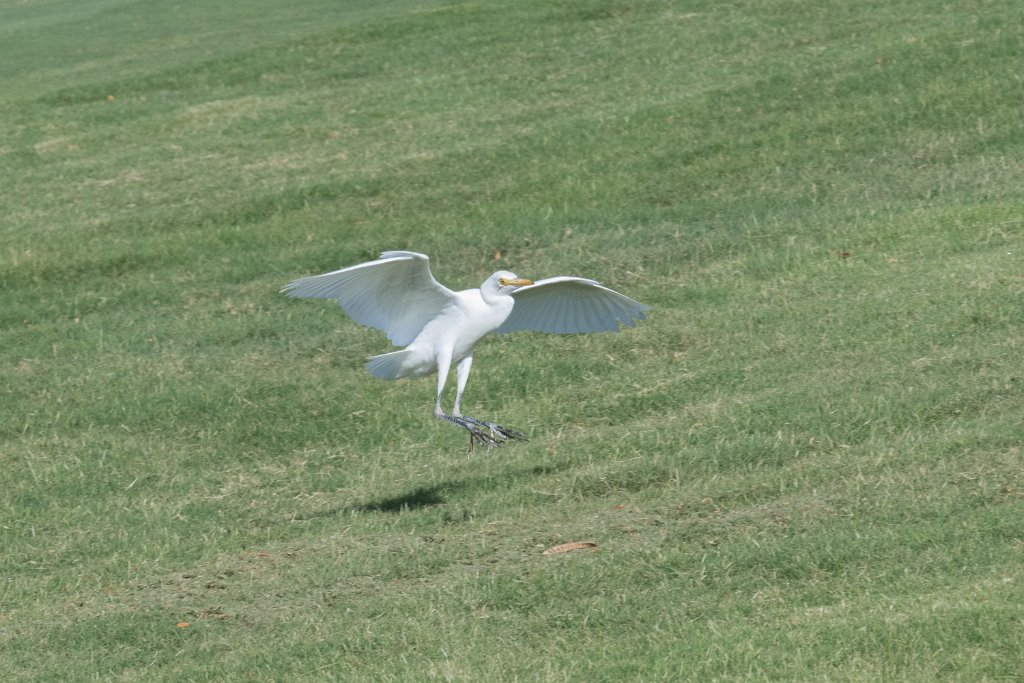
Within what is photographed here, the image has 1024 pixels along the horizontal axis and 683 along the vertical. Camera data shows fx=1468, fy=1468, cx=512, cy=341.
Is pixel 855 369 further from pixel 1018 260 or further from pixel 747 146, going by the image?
pixel 747 146

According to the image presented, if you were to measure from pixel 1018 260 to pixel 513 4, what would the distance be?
12.0 metres

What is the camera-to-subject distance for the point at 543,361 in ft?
35.8

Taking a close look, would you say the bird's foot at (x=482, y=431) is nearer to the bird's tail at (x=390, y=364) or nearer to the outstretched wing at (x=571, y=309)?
the bird's tail at (x=390, y=364)

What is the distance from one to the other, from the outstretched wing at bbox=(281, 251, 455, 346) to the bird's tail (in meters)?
0.17

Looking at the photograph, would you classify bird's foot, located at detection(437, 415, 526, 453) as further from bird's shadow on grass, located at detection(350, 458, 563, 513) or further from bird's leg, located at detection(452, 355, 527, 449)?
bird's shadow on grass, located at detection(350, 458, 563, 513)

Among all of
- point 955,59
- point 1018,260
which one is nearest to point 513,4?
point 955,59

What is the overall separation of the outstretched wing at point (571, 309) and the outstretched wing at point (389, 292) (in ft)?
2.22

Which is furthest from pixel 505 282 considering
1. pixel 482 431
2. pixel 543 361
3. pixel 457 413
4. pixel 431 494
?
pixel 543 361

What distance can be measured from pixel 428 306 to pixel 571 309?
110 cm

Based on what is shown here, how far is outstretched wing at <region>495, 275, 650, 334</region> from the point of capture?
920cm

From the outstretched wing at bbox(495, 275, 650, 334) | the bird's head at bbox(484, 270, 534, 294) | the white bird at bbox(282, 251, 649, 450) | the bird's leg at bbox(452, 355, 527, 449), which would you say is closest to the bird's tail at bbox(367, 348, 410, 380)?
the white bird at bbox(282, 251, 649, 450)

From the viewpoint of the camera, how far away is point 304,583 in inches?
298

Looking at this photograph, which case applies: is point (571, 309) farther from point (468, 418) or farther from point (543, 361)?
point (543, 361)

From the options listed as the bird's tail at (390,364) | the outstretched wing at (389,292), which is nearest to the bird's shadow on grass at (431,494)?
the bird's tail at (390,364)
